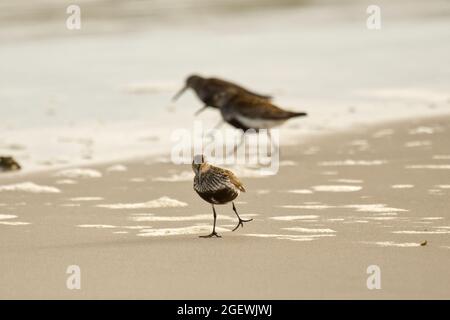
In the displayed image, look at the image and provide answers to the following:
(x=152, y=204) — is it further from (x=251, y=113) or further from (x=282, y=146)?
(x=251, y=113)

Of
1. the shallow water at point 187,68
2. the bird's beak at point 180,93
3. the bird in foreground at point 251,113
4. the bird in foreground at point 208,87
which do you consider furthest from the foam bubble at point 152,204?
the bird's beak at point 180,93

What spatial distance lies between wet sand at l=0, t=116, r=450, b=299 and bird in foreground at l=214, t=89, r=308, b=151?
1.46 feet

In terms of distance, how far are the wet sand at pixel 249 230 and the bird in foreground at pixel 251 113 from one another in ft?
1.46

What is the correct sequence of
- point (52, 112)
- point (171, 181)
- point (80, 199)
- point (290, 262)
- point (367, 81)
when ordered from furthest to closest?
point (367, 81)
point (52, 112)
point (171, 181)
point (80, 199)
point (290, 262)

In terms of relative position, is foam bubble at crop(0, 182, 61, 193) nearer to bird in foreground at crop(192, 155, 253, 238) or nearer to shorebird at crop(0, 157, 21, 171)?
shorebird at crop(0, 157, 21, 171)

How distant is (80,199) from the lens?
24.6 ft

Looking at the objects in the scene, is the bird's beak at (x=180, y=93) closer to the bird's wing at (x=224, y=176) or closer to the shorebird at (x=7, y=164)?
the shorebird at (x=7, y=164)

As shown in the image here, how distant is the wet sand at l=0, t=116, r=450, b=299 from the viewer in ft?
17.4

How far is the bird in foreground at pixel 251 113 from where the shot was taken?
9703 millimetres

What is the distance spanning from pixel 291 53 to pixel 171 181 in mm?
7310

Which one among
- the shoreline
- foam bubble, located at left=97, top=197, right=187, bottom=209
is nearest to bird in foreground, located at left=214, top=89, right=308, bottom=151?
the shoreline

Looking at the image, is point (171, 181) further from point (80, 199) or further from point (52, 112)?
point (52, 112)

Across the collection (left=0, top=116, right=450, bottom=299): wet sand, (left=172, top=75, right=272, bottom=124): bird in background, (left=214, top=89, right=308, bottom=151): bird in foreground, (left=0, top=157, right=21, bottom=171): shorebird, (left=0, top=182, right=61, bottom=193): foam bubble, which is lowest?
(left=0, top=116, right=450, bottom=299): wet sand
